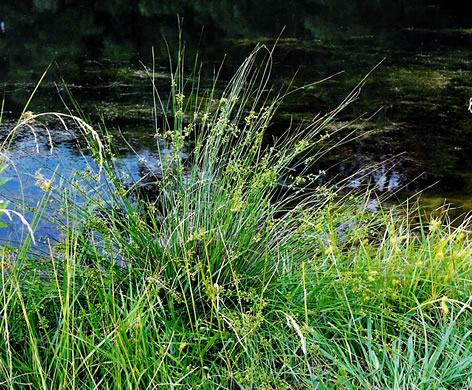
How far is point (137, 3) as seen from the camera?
9383 mm

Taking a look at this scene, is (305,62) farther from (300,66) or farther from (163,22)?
(163,22)

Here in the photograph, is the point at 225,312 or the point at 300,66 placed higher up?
the point at 225,312

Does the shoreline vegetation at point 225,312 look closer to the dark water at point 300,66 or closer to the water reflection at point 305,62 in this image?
the dark water at point 300,66

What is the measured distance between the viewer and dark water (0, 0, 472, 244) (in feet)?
12.9

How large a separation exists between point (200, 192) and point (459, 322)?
0.82 metres

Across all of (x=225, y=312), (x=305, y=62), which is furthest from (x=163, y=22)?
(x=225, y=312)

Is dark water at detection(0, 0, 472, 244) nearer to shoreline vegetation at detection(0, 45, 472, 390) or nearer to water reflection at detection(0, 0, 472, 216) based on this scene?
water reflection at detection(0, 0, 472, 216)

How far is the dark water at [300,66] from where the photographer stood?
394 centimetres

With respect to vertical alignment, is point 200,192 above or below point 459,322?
above

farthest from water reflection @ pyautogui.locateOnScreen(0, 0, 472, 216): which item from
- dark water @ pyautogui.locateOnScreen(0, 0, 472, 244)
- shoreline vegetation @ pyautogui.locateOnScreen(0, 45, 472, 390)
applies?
shoreline vegetation @ pyautogui.locateOnScreen(0, 45, 472, 390)

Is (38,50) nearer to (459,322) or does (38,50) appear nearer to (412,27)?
(412,27)

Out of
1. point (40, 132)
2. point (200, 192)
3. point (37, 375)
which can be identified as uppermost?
point (200, 192)

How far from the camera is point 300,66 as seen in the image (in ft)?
19.9

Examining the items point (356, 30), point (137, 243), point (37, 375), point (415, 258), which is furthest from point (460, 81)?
point (37, 375)
